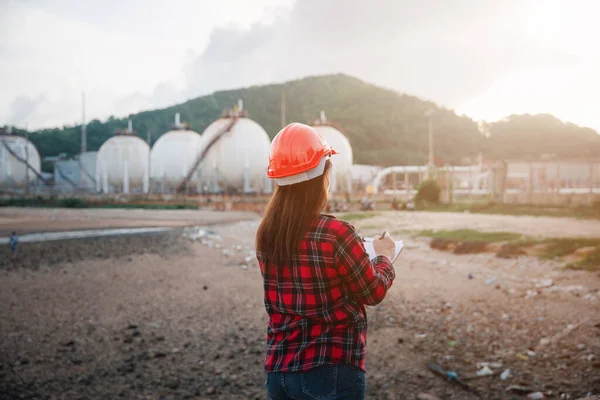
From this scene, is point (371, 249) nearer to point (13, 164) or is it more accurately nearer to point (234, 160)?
point (234, 160)

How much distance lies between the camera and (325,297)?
1846 millimetres

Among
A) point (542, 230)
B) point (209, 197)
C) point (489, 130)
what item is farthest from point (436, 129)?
point (542, 230)

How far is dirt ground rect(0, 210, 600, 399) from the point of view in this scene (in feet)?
14.2

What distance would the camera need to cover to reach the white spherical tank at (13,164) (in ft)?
162

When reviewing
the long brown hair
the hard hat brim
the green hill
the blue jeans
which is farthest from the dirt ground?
the green hill

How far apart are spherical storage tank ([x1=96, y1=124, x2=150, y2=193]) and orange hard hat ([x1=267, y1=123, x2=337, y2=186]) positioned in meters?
48.1

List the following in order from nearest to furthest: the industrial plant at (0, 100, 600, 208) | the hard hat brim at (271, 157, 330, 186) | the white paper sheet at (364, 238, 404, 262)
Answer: the hard hat brim at (271, 157, 330, 186), the white paper sheet at (364, 238, 404, 262), the industrial plant at (0, 100, 600, 208)

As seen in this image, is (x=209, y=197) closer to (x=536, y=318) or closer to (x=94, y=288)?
(x=94, y=288)

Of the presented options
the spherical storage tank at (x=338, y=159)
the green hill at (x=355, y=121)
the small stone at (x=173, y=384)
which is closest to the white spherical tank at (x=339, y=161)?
the spherical storage tank at (x=338, y=159)

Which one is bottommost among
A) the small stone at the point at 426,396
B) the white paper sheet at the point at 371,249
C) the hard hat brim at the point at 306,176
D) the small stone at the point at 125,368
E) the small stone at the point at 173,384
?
the small stone at the point at 173,384

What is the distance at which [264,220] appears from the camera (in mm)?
1965

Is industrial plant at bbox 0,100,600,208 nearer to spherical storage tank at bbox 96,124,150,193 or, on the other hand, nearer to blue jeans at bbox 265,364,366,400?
spherical storage tank at bbox 96,124,150,193

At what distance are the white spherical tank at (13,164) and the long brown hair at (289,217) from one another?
5470 centimetres

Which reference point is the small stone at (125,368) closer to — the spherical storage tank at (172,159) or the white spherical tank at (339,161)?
the white spherical tank at (339,161)
